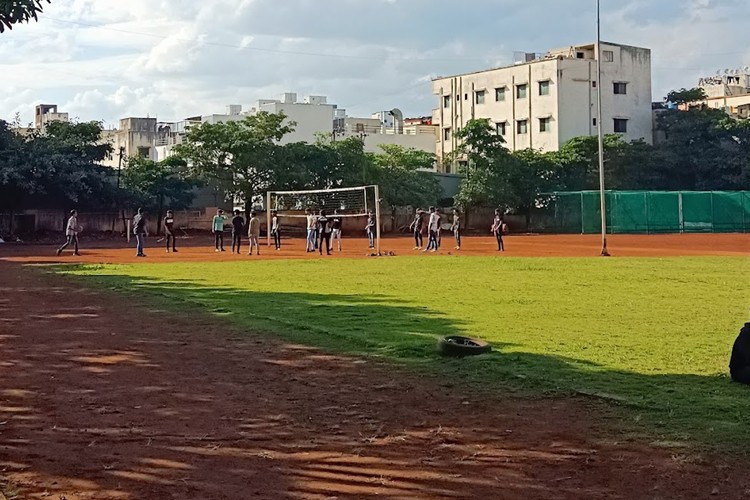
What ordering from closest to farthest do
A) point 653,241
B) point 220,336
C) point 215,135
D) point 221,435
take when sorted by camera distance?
point 221,435
point 220,336
point 653,241
point 215,135

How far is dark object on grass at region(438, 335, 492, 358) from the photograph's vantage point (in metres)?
11.7

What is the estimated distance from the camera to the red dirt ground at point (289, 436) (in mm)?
6512

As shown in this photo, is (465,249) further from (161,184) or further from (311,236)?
(161,184)

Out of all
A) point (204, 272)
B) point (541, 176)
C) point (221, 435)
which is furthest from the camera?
point (541, 176)

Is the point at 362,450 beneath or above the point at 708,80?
beneath

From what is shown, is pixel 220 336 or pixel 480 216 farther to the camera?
pixel 480 216

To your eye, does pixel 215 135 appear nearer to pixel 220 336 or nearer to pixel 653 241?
pixel 653 241

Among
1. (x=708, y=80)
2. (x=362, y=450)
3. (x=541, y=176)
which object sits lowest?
(x=362, y=450)

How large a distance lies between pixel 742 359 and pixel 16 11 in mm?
8870

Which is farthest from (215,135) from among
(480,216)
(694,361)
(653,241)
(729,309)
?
(694,361)

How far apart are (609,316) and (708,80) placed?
3953 inches

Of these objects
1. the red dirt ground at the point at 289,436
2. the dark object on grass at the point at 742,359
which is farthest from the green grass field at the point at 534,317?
the red dirt ground at the point at 289,436


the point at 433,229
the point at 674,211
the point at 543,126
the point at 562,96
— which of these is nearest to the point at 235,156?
the point at 433,229

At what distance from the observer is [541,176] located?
216 feet
